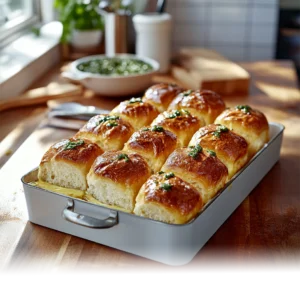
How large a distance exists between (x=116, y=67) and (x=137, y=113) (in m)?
0.78

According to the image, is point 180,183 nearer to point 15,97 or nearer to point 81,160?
point 81,160

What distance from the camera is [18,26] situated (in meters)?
2.56

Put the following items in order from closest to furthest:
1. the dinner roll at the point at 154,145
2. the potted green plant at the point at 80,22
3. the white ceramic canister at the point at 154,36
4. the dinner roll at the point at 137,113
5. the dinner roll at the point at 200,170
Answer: the dinner roll at the point at 200,170, the dinner roll at the point at 154,145, the dinner roll at the point at 137,113, the white ceramic canister at the point at 154,36, the potted green plant at the point at 80,22

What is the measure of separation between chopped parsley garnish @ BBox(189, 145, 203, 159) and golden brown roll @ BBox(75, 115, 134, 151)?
21 centimetres

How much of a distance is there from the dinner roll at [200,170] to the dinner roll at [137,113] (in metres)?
0.32

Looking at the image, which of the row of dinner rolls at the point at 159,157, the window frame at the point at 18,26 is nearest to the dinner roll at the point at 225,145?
the row of dinner rolls at the point at 159,157

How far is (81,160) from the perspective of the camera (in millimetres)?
1124

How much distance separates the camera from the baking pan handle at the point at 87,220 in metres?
0.97

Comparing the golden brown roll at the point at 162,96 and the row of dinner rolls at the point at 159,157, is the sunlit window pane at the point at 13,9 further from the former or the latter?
the row of dinner rolls at the point at 159,157

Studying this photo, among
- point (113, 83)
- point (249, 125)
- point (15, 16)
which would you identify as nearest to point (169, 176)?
point (249, 125)

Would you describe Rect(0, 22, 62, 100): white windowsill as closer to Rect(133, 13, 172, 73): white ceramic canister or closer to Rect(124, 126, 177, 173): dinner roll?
Rect(133, 13, 172, 73): white ceramic canister

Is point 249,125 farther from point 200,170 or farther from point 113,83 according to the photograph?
point 113,83

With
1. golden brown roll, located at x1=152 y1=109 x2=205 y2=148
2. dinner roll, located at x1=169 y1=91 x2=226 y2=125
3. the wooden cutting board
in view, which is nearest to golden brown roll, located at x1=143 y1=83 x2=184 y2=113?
dinner roll, located at x1=169 y1=91 x2=226 y2=125
